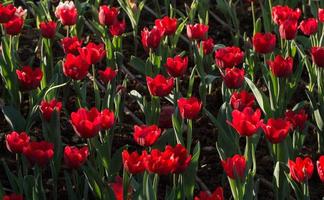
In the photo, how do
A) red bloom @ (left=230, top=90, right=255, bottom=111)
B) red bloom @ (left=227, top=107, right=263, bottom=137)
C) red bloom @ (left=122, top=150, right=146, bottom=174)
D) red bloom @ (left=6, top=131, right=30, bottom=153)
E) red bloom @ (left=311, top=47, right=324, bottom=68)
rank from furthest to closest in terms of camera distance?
red bloom @ (left=311, top=47, right=324, bottom=68) < red bloom @ (left=230, top=90, right=255, bottom=111) < red bloom @ (left=6, top=131, right=30, bottom=153) < red bloom @ (left=227, top=107, right=263, bottom=137) < red bloom @ (left=122, top=150, right=146, bottom=174)

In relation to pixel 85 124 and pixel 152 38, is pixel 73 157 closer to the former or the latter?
pixel 85 124

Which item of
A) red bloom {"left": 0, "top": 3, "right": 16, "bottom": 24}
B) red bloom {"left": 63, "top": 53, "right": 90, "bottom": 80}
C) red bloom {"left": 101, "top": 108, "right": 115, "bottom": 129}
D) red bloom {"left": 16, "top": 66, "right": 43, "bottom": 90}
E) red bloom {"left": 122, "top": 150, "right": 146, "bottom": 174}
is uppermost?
red bloom {"left": 0, "top": 3, "right": 16, "bottom": 24}

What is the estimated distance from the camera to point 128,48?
11.8 ft

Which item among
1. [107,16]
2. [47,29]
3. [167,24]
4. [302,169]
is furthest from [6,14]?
[302,169]

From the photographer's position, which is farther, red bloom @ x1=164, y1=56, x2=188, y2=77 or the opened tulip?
the opened tulip

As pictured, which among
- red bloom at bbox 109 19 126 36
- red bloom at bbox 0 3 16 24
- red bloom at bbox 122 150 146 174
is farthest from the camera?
red bloom at bbox 109 19 126 36

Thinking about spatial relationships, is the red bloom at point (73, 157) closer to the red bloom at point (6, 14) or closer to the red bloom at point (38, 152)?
the red bloom at point (38, 152)

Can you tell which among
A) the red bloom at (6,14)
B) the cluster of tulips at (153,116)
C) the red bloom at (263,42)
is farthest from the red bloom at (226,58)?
the red bloom at (6,14)

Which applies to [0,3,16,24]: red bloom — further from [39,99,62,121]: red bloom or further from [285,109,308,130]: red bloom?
[285,109,308,130]: red bloom

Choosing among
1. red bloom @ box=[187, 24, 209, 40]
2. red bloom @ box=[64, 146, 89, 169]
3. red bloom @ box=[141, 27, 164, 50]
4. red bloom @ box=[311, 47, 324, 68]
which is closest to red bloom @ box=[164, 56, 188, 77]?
red bloom @ box=[141, 27, 164, 50]

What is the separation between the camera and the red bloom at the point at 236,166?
6.23 feet

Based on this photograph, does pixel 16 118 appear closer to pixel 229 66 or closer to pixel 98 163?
pixel 98 163

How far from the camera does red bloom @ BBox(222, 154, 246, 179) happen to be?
6.23ft

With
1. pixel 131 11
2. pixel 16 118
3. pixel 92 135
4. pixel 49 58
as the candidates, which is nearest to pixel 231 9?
pixel 131 11
